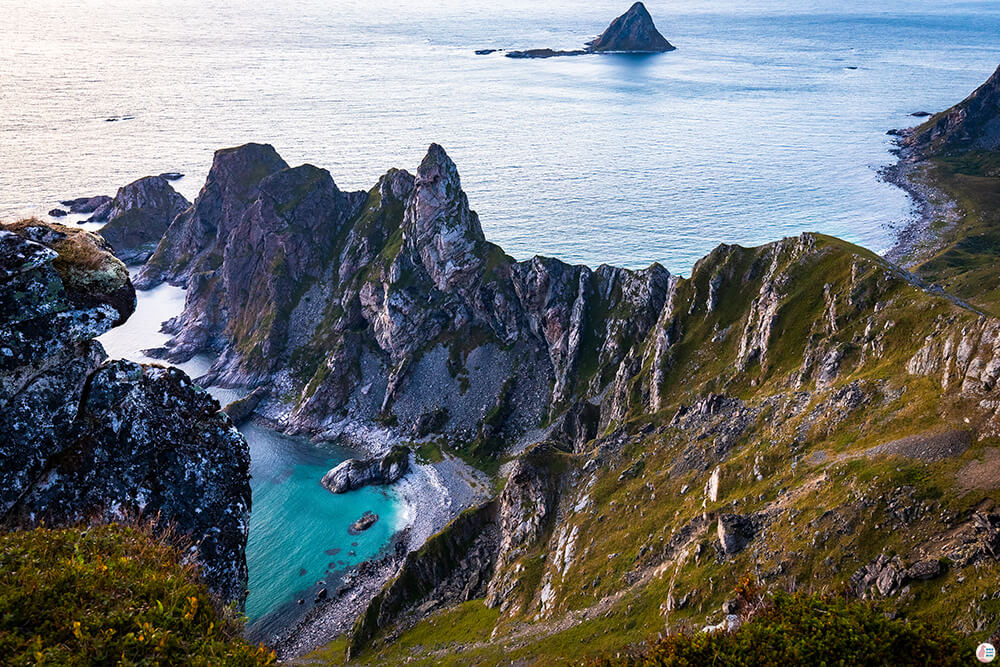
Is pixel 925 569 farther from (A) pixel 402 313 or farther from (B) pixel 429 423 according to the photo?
(A) pixel 402 313

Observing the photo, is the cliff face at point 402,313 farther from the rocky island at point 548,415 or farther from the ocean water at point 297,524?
the ocean water at point 297,524

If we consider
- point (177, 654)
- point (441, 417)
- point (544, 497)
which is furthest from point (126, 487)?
point (441, 417)

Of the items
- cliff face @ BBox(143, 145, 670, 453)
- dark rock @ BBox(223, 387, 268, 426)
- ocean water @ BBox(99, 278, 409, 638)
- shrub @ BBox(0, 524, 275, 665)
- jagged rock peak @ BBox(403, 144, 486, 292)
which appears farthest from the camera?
jagged rock peak @ BBox(403, 144, 486, 292)

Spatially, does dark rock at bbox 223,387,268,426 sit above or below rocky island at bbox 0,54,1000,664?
below

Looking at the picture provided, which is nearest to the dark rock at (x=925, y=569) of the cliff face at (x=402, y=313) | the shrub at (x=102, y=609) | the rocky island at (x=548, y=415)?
the rocky island at (x=548, y=415)

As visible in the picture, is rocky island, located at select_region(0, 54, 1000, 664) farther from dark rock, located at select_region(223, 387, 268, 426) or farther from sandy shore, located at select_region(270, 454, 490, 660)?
dark rock, located at select_region(223, 387, 268, 426)

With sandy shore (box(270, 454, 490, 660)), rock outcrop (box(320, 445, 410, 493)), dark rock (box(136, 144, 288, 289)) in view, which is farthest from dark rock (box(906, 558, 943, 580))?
dark rock (box(136, 144, 288, 289))
